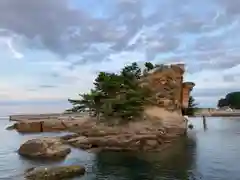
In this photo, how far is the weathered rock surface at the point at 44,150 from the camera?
137 feet

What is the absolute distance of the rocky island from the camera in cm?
4725

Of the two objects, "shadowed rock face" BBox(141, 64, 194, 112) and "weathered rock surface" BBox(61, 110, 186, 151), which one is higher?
"shadowed rock face" BBox(141, 64, 194, 112)

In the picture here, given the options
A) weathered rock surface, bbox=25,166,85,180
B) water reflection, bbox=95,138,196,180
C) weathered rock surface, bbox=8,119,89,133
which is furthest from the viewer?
weathered rock surface, bbox=8,119,89,133

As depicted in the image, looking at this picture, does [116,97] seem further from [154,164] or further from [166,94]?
[154,164]

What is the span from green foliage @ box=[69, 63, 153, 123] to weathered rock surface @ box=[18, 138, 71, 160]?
1383cm

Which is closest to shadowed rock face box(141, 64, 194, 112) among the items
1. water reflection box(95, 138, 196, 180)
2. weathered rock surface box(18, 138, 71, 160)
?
water reflection box(95, 138, 196, 180)

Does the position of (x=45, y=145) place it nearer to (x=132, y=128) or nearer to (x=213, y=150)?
(x=132, y=128)

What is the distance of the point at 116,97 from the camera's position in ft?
188

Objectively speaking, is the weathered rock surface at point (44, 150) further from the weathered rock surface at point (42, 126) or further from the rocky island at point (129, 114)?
the weathered rock surface at point (42, 126)

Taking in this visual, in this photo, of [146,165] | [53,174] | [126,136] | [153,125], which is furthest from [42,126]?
[53,174]

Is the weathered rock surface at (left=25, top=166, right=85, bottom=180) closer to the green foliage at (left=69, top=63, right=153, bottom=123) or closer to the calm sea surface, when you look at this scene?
the calm sea surface

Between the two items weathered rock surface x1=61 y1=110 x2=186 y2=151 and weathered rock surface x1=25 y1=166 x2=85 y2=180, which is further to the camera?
weathered rock surface x1=61 y1=110 x2=186 y2=151

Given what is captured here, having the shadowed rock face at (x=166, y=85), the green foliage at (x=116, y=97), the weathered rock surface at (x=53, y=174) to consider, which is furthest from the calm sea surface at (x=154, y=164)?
the shadowed rock face at (x=166, y=85)

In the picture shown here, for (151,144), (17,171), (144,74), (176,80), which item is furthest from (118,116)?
(17,171)
